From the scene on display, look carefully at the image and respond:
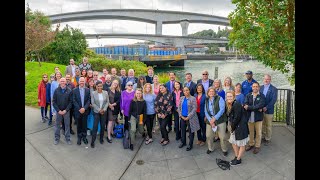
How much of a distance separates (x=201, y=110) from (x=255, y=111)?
1.29 metres

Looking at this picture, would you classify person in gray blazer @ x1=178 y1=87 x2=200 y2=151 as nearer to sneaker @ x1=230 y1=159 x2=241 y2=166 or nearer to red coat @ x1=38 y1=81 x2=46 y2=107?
sneaker @ x1=230 y1=159 x2=241 y2=166

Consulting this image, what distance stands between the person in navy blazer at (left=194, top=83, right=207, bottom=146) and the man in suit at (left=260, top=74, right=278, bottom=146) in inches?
58.6

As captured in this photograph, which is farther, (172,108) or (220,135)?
(172,108)

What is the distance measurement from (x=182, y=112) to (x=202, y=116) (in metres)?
0.54

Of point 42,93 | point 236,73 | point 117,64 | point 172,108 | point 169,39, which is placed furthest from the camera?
point 169,39

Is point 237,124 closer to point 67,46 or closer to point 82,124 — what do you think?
point 82,124

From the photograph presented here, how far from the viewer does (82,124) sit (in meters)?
6.62

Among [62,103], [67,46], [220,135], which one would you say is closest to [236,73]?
[67,46]

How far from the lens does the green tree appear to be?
1062 inches

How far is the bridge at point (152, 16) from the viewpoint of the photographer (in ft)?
216

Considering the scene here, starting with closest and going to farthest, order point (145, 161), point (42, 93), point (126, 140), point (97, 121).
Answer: point (145, 161), point (126, 140), point (97, 121), point (42, 93)

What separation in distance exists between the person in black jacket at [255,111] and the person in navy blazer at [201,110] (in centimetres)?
102
